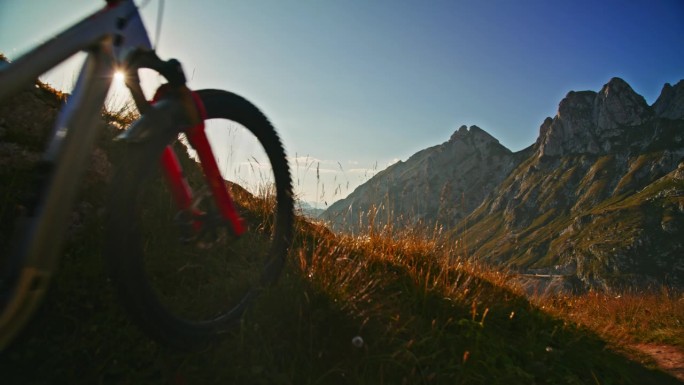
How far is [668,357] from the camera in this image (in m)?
6.54

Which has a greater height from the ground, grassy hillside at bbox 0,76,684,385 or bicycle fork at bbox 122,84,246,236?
bicycle fork at bbox 122,84,246,236

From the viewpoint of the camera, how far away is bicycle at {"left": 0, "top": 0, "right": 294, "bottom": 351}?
177 cm

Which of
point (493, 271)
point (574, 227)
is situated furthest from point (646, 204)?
point (493, 271)

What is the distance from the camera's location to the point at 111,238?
6.39ft

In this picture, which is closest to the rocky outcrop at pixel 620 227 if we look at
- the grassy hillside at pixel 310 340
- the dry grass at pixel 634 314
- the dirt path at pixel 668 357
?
the dry grass at pixel 634 314

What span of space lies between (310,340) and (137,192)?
5.56 ft

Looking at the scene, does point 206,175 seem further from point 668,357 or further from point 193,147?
point 668,357

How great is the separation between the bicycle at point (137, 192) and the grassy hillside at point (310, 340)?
279 millimetres

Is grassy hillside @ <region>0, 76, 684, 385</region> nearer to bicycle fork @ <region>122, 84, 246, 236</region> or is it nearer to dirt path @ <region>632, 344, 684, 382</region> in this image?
bicycle fork @ <region>122, 84, 246, 236</region>

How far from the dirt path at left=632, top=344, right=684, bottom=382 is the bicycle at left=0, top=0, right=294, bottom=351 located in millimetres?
5683

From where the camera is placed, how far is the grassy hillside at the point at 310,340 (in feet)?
8.83

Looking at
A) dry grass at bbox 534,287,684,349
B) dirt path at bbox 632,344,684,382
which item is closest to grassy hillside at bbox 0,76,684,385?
dirt path at bbox 632,344,684,382

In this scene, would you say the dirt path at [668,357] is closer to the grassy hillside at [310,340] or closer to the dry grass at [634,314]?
the dry grass at [634,314]

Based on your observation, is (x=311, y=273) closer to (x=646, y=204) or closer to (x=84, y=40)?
(x=84, y=40)
